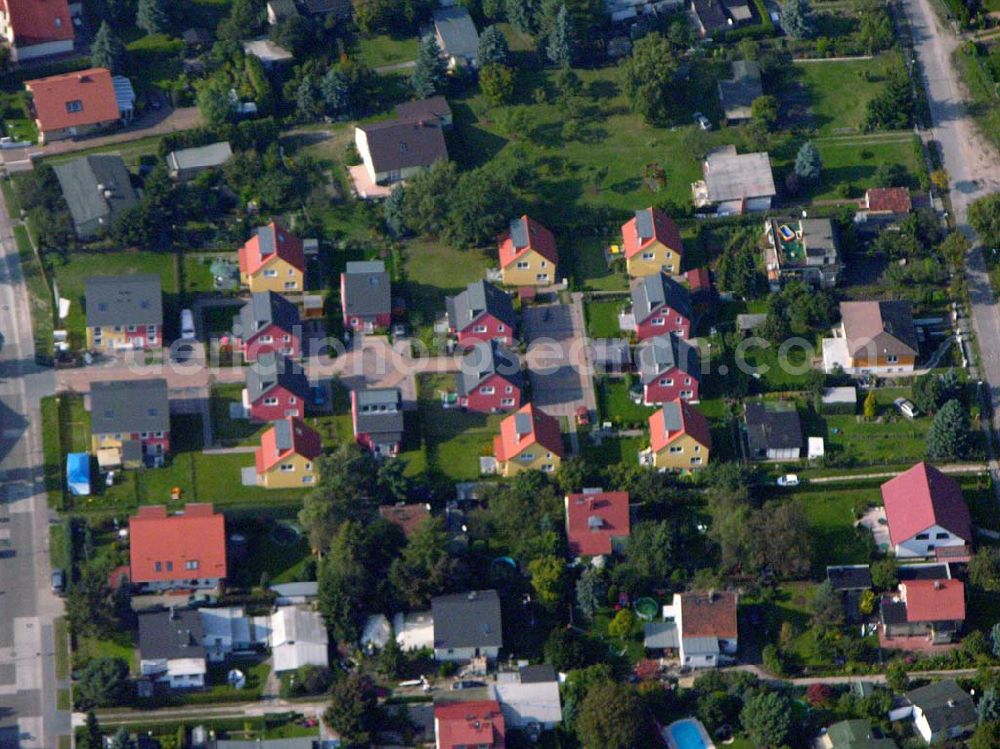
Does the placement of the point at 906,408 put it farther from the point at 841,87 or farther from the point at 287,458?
the point at 287,458

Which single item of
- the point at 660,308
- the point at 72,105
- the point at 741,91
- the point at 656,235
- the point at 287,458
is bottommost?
the point at 287,458

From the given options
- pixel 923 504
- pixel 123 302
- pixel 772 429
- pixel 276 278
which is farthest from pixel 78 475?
pixel 923 504

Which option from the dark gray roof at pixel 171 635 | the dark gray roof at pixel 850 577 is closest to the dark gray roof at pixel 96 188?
the dark gray roof at pixel 171 635

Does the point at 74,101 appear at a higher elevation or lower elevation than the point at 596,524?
higher

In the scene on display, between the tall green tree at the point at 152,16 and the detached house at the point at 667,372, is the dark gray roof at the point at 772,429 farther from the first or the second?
the tall green tree at the point at 152,16

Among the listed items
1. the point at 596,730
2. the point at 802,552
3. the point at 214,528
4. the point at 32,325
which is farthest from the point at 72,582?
the point at 802,552
